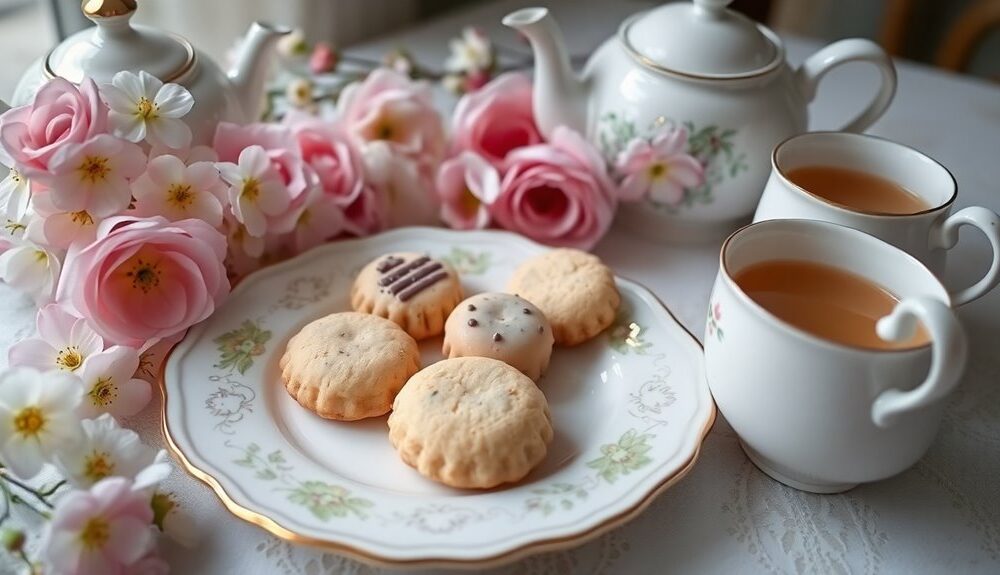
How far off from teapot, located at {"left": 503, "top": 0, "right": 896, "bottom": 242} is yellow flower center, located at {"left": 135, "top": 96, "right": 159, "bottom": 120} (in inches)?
14.4

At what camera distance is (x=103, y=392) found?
2.31 feet

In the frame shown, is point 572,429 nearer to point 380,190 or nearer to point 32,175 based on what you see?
point 380,190

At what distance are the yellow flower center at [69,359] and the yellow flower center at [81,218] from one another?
111 millimetres

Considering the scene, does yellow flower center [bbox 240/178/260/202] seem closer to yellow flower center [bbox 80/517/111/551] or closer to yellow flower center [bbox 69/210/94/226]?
yellow flower center [bbox 69/210/94/226]

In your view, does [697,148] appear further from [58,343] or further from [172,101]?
[58,343]

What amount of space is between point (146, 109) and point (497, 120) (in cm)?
43

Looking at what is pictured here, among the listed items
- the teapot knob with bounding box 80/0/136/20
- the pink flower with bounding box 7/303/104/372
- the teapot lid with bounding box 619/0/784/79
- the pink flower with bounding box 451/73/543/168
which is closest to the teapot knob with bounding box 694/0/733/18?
the teapot lid with bounding box 619/0/784/79

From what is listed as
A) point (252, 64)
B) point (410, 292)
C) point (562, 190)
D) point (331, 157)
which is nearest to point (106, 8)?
point (252, 64)

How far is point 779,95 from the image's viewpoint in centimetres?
90

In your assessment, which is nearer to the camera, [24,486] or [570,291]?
[24,486]

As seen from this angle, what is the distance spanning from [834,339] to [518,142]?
516 mm

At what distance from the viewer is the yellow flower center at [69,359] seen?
2.38 ft

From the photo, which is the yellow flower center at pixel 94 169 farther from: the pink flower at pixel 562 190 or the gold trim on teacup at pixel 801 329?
the gold trim on teacup at pixel 801 329

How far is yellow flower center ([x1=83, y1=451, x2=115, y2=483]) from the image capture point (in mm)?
605
